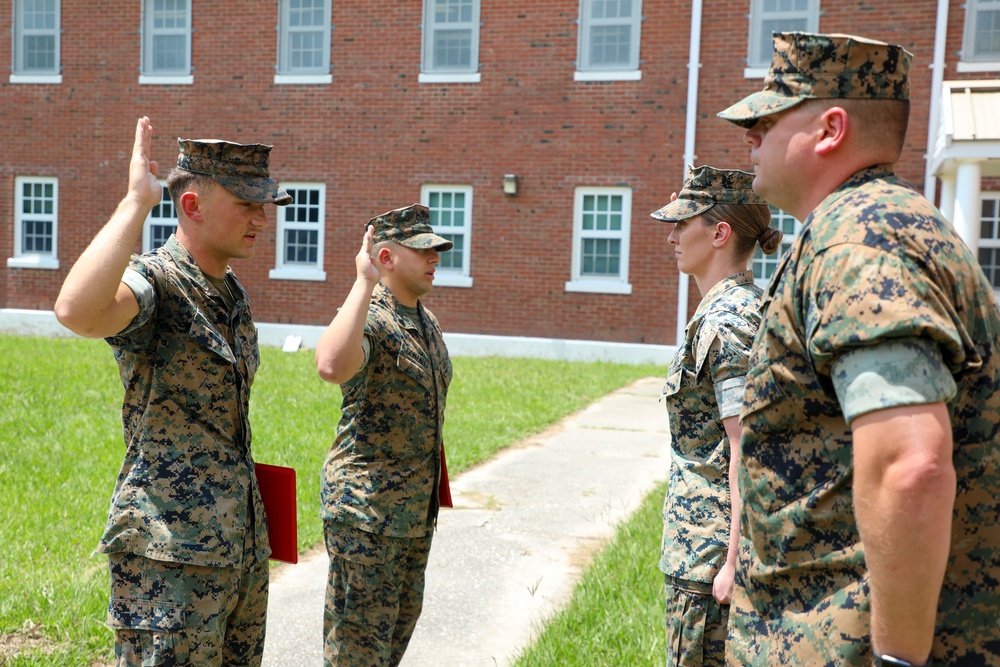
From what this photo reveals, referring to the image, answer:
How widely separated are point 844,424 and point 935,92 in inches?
643

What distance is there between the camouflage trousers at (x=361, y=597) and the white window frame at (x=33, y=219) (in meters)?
19.0

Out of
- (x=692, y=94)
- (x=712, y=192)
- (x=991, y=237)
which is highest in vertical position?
(x=692, y=94)

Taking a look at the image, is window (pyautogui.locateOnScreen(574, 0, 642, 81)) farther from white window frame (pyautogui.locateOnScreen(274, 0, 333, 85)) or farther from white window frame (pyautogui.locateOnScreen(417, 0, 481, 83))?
white window frame (pyautogui.locateOnScreen(274, 0, 333, 85))

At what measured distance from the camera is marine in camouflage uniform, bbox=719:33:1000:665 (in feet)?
5.72

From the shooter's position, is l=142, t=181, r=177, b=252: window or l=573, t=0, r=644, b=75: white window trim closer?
l=573, t=0, r=644, b=75: white window trim

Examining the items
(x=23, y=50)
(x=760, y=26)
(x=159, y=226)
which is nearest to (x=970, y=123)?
(x=760, y=26)

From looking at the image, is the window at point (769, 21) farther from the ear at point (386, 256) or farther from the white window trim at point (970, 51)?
the ear at point (386, 256)

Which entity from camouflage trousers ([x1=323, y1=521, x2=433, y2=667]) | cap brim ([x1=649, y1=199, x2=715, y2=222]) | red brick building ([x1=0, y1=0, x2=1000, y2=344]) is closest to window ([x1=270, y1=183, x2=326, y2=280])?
red brick building ([x1=0, y1=0, x2=1000, y2=344])

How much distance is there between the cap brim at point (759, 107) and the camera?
2071 millimetres

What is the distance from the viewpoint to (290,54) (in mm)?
19594

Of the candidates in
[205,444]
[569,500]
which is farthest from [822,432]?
[569,500]

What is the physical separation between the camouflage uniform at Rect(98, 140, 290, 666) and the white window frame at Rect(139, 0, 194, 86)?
59.7 feet

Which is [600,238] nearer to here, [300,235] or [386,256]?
[300,235]

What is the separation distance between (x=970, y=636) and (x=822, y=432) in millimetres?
494
